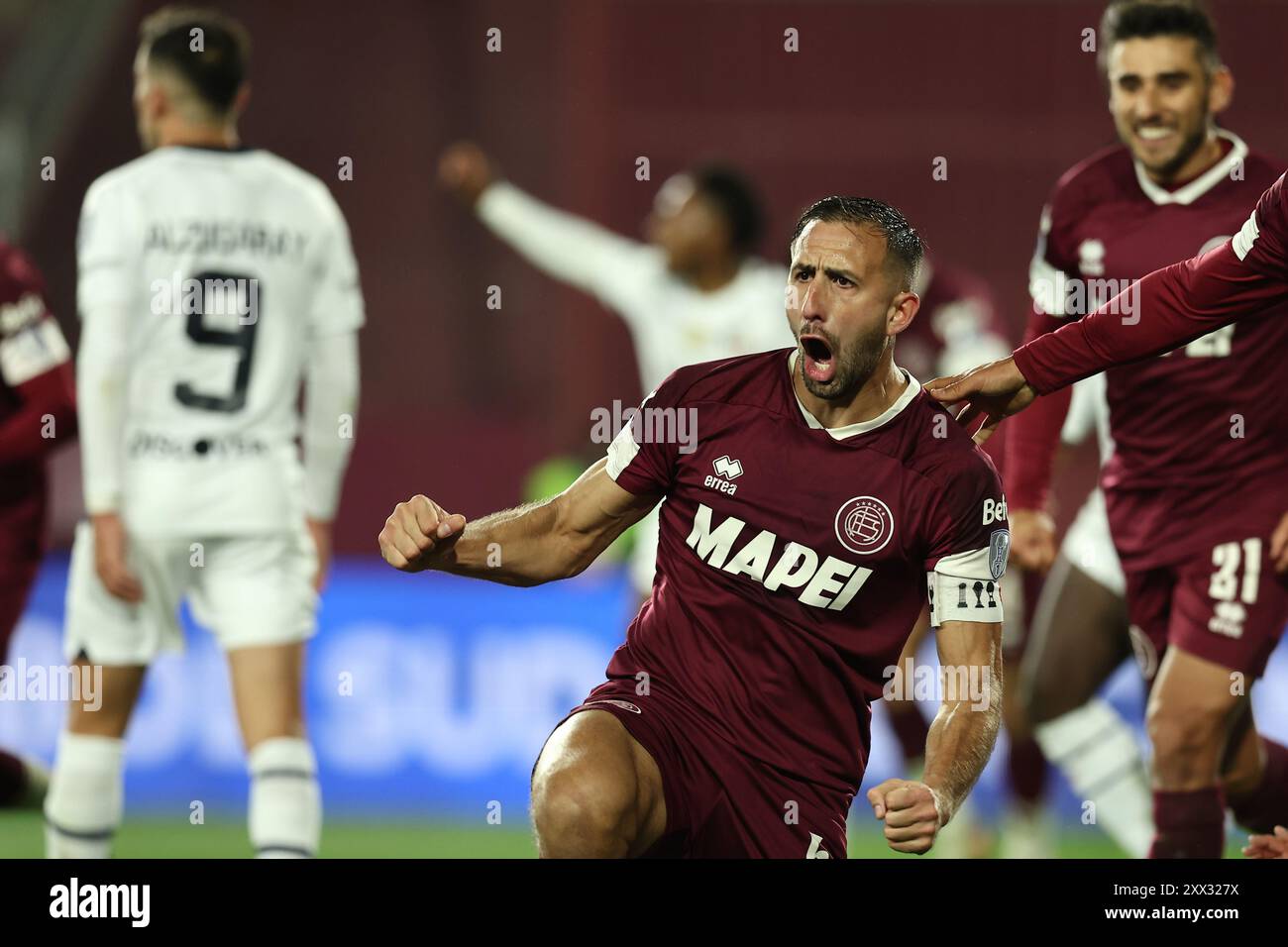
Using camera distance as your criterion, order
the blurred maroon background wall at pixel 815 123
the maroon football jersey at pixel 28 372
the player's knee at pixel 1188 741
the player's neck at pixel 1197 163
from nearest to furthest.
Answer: the player's knee at pixel 1188 741 < the player's neck at pixel 1197 163 < the maroon football jersey at pixel 28 372 < the blurred maroon background wall at pixel 815 123

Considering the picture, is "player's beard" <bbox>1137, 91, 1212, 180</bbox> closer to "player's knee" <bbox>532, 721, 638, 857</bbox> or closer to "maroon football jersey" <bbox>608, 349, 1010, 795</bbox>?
"maroon football jersey" <bbox>608, 349, 1010, 795</bbox>

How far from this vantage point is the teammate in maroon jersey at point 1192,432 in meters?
4.47

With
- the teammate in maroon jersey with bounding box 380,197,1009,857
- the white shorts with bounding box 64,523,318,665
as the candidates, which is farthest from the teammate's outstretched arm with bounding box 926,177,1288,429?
the white shorts with bounding box 64,523,318,665

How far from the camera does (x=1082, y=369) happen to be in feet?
12.5

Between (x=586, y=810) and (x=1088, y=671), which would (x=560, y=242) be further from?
(x=586, y=810)

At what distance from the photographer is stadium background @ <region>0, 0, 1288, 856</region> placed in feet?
25.3

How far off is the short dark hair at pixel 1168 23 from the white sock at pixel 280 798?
2.78 m

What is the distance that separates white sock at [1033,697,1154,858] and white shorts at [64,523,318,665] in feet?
6.95

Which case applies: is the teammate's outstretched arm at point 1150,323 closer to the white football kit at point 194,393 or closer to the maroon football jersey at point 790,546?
the maroon football jersey at point 790,546

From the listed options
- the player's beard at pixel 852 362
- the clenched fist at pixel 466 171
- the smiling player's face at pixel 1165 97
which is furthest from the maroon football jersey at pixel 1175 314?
the clenched fist at pixel 466 171

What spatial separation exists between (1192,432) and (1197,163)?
676mm

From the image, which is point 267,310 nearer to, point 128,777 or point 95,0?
point 128,777

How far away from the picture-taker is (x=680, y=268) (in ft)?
23.5
